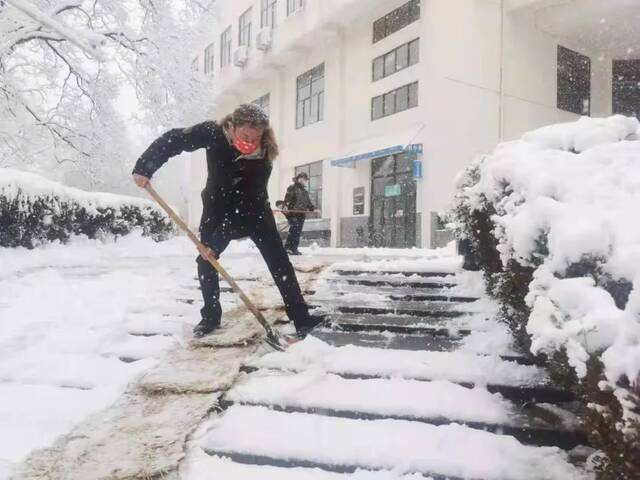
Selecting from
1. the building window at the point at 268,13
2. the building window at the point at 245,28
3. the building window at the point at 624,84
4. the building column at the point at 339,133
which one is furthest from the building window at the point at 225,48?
the building window at the point at 624,84

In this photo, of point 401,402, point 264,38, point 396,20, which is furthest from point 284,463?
point 264,38

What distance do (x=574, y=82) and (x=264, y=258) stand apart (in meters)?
15.3

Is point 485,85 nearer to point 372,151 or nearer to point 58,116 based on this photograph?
point 372,151

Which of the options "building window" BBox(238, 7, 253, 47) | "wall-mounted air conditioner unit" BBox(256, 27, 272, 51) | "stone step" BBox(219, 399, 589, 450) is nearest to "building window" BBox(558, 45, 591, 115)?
"wall-mounted air conditioner unit" BBox(256, 27, 272, 51)

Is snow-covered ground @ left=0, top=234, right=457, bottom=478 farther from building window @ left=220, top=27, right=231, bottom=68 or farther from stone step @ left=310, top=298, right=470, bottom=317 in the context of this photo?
building window @ left=220, top=27, right=231, bottom=68

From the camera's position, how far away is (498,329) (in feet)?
11.8

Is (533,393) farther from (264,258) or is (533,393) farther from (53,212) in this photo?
(53,212)

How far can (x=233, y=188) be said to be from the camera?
3654 millimetres

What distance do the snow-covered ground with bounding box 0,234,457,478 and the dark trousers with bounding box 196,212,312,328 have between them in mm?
355

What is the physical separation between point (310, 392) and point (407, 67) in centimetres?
1348

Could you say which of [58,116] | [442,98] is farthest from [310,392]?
[58,116]

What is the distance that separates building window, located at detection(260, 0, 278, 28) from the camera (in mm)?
20500

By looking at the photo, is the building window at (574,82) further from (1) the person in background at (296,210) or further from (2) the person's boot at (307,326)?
(2) the person's boot at (307,326)

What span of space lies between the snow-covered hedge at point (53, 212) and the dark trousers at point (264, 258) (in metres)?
4.46
